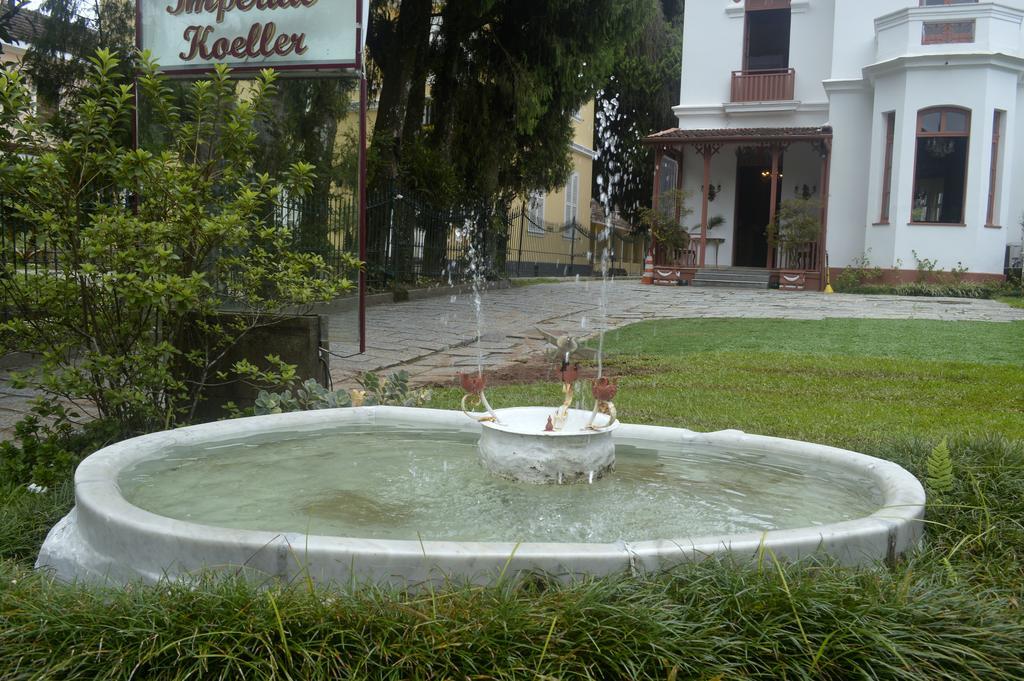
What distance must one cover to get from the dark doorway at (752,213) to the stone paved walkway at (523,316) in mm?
4799

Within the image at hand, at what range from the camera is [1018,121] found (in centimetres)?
1975

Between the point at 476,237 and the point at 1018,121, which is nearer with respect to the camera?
the point at 476,237

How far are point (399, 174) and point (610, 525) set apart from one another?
45.0 ft

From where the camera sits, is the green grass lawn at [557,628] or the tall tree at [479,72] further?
the tall tree at [479,72]

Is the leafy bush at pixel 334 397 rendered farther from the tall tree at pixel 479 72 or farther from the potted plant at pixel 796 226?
the potted plant at pixel 796 226

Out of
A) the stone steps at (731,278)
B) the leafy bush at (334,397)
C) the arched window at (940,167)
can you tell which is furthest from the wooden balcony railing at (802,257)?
the leafy bush at (334,397)

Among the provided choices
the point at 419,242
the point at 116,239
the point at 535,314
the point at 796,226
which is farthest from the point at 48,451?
the point at 796,226

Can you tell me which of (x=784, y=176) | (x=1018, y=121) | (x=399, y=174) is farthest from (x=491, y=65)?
(x=1018, y=121)

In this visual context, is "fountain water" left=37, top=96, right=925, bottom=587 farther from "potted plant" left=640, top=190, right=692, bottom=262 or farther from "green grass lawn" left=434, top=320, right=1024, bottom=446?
"potted plant" left=640, top=190, right=692, bottom=262

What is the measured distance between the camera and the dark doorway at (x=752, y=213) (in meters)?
23.9

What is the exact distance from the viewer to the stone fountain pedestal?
3.32 meters

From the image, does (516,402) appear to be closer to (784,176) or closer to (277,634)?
(277,634)

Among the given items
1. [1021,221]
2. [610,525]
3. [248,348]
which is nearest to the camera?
[610,525]

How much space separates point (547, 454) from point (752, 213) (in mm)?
22178
